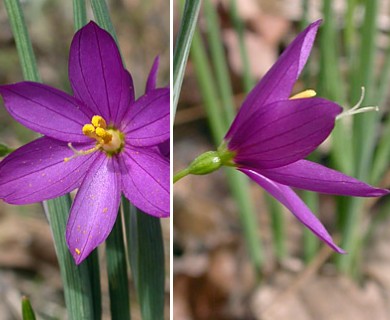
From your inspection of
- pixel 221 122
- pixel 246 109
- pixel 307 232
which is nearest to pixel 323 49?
pixel 221 122

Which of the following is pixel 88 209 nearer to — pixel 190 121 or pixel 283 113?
pixel 283 113

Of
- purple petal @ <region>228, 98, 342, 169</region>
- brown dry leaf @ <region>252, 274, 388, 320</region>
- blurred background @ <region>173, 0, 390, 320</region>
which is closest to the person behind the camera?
purple petal @ <region>228, 98, 342, 169</region>

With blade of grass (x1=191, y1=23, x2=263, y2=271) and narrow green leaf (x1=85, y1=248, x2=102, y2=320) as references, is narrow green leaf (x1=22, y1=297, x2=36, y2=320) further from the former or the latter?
blade of grass (x1=191, y1=23, x2=263, y2=271)

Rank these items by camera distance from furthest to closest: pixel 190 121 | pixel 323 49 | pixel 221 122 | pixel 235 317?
pixel 190 121, pixel 235 317, pixel 221 122, pixel 323 49

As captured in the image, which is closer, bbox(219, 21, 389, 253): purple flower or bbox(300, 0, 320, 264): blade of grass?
bbox(219, 21, 389, 253): purple flower

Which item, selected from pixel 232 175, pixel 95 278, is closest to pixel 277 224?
pixel 232 175

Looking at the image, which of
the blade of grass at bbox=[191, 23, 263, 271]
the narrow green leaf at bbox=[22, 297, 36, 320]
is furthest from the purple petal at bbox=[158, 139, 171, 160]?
the blade of grass at bbox=[191, 23, 263, 271]

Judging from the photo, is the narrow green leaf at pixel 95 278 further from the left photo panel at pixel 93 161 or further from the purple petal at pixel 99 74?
the purple petal at pixel 99 74
